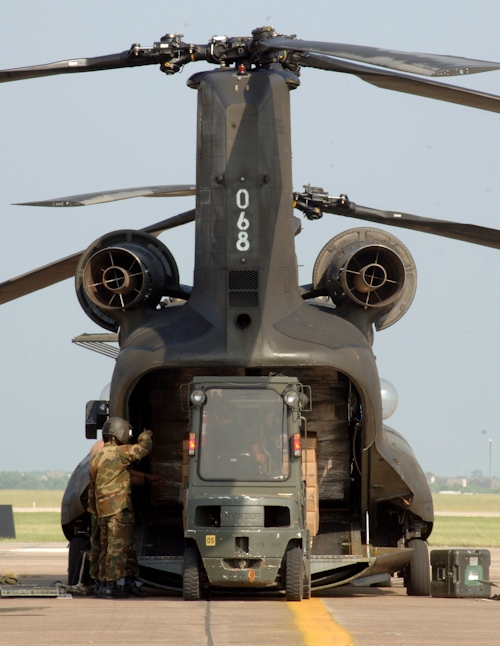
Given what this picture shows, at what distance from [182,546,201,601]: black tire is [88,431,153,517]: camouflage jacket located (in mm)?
1301

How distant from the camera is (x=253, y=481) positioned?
39.6 feet

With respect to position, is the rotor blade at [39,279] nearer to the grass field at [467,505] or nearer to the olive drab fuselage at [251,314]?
the olive drab fuselage at [251,314]

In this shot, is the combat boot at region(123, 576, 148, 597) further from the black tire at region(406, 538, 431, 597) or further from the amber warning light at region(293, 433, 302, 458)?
the black tire at region(406, 538, 431, 597)

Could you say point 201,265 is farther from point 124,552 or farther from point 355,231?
point 124,552

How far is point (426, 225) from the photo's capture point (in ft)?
45.1

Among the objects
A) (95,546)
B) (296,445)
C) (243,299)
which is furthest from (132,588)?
(243,299)

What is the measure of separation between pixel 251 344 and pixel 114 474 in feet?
6.95

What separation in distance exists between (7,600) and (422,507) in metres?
4.99

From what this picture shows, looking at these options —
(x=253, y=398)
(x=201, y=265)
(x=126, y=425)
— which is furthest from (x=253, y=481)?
(x=201, y=265)

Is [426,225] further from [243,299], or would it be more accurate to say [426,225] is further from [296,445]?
[296,445]

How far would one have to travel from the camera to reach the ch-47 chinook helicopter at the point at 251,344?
40.0 ft

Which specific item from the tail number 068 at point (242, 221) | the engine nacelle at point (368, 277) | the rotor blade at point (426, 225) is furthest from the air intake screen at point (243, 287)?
the rotor blade at point (426, 225)

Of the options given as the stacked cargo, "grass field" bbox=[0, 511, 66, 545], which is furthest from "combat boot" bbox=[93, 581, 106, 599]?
"grass field" bbox=[0, 511, 66, 545]

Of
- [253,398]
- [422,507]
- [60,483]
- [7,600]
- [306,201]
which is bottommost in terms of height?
[7,600]
